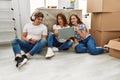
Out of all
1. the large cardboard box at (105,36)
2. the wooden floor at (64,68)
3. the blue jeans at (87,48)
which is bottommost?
the wooden floor at (64,68)

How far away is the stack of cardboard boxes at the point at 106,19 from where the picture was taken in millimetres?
2906

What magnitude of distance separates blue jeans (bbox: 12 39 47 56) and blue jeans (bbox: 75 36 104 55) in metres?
0.60

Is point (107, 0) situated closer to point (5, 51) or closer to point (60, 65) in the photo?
A: point (60, 65)

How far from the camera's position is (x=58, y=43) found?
9.46 feet

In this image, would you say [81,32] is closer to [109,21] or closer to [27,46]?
Result: [109,21]

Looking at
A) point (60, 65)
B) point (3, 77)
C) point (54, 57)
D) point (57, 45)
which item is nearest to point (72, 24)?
point (57, 45)

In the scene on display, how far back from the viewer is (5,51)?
2.89m

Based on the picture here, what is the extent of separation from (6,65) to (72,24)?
1.29 meters

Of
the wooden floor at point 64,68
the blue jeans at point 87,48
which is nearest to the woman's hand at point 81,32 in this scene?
the blue jeans at point 87,48

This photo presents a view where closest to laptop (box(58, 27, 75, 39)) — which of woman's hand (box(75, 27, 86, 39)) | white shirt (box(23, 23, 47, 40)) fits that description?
woman's hand (box(75, 27, 86, 39))

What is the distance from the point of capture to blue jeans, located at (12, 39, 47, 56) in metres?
2.36

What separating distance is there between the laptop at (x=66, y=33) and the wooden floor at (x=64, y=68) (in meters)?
0.30

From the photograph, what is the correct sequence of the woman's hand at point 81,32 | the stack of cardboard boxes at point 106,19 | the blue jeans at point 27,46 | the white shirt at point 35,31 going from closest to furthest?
the blue jeans at point 27,46
the white shirt at point 35,31
the woman's hand at point 81,32
the stack of cardboard boxes at point 106,19

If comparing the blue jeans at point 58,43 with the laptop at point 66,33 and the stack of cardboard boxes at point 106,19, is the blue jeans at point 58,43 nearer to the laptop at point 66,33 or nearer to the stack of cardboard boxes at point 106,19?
the laptop at point 66,33
